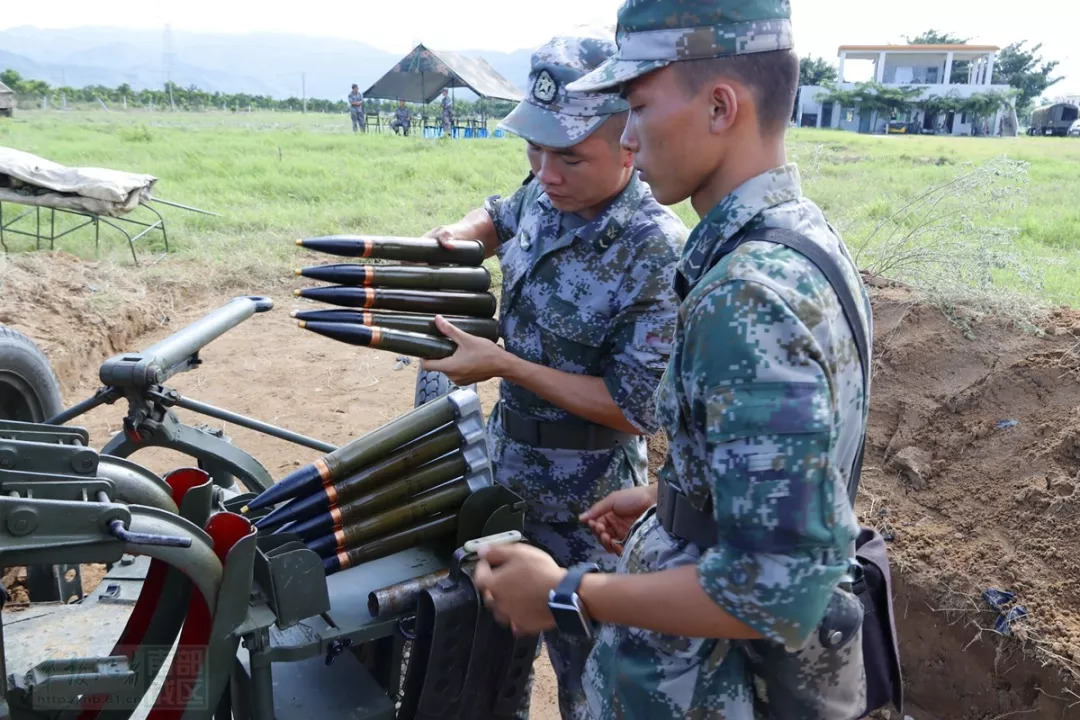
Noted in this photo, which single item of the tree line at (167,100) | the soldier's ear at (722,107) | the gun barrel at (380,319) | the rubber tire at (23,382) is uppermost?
the tree line at (167,100)

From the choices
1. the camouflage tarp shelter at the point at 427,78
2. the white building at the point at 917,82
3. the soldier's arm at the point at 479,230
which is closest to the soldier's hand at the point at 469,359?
the soldier's arm at the point at 479,230

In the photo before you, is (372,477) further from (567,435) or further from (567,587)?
(567,587)

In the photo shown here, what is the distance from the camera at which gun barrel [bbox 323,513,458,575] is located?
2180mm

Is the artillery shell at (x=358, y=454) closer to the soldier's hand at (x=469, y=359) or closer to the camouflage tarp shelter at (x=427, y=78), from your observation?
the soldier's hand at (x=469, y=359)

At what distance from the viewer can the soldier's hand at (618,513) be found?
2.03 m

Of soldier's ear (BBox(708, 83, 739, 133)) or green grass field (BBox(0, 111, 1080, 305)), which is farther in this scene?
green grass field (BBox(0, 111, 1080, 305))

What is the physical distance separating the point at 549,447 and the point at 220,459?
125cm

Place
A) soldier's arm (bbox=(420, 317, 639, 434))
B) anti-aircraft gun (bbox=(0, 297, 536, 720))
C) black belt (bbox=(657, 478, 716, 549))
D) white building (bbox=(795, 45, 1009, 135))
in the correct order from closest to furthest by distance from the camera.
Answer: black belt (bbox=(657, 478, 716, 549))
anti-aircraft gun (bbox=(0, 297, 536, 720))
soldier's arm (bbox=(420, 317, 639, 434))
white building (bbox=(795, 45, 1009, 135))

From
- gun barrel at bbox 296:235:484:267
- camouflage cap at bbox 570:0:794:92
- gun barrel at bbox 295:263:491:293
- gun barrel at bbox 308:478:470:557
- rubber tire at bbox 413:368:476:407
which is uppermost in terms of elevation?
camouflage cap at bbox 570:0:794:92

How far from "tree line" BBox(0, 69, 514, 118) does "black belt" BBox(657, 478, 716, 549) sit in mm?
42288

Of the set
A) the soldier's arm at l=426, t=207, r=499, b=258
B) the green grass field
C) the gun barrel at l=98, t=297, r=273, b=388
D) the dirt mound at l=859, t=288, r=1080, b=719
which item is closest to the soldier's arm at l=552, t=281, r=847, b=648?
the soldier's arm at l=426, t=207, r=499, b=258

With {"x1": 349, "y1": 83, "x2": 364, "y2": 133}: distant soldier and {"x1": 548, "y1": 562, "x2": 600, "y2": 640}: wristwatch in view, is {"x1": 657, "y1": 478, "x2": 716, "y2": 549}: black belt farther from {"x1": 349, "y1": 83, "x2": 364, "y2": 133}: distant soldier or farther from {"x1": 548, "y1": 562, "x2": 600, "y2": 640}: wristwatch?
{"x1": 349, "y1": 83, "x2": 364, "y2": 133}: distant soldier

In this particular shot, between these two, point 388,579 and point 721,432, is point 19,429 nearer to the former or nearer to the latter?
point 388,579

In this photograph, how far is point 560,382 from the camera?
96.5 inches
